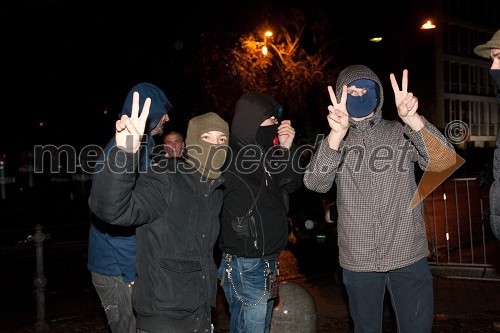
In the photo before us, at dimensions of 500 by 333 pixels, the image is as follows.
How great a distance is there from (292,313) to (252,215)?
4.89 feet

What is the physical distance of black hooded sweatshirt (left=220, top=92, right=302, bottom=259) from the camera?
389 cm

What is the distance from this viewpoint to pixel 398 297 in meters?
3.62

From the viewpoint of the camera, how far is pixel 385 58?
26453 mm

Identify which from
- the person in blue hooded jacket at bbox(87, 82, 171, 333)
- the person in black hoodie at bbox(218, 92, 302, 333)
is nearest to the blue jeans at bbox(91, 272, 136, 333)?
the person in blue hooded jacket at bbox(87, 82, 171, 333)

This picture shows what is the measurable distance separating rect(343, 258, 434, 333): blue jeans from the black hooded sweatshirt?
0.66m

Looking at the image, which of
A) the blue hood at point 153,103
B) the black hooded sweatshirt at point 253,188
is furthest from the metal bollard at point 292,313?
the blue hood at point 153,103

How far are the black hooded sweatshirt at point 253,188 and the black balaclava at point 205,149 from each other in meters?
0.41

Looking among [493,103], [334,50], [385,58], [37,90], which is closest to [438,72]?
[493,103]

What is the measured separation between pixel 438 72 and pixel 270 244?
168 feet

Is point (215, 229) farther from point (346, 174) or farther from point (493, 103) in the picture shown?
point (493, 103)

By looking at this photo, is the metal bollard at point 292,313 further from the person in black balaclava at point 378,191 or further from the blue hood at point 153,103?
the blue hood at point 153,103

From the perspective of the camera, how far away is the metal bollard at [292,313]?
4918 millimetres

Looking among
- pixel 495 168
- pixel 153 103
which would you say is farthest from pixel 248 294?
pixel 495 168

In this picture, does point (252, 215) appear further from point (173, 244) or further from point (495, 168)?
point (495, 168)
